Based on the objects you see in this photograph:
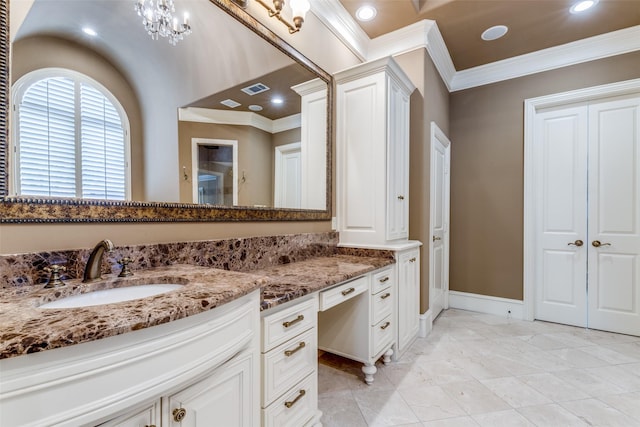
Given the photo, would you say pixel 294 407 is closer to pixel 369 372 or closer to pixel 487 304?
pixel 369 372

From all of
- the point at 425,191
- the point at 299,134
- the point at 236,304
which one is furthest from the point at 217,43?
the point at 425,191

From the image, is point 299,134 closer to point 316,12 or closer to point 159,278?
point 316,12

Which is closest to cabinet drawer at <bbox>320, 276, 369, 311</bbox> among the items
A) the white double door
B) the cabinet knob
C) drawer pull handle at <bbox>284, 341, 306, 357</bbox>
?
drawer pull handle at <bbox>284, 341, 306, 357</bbox>

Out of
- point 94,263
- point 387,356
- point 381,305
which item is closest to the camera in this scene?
point 94,263

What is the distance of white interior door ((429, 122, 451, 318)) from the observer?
295 cm

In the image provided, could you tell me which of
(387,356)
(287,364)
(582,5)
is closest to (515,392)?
(387,356)

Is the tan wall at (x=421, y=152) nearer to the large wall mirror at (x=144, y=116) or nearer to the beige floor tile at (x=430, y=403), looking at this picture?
the beige floor tile at (x=430, y=403)

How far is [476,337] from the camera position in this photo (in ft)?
8.98

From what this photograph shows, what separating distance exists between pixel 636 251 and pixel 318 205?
3.10 m

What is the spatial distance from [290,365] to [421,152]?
2.20m

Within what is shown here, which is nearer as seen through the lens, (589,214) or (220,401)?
(220,401)

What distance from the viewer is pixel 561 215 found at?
3.06m

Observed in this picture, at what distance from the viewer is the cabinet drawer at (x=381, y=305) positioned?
1.96 meters

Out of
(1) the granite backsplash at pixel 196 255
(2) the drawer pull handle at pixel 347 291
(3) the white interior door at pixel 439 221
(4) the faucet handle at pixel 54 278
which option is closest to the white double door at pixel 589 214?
(3) the white interior door at pixel 439 221
